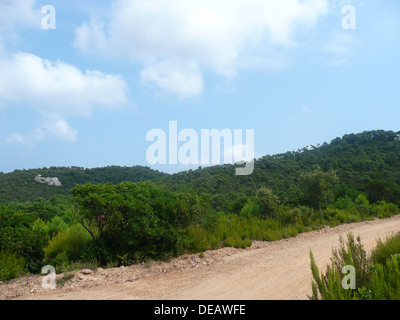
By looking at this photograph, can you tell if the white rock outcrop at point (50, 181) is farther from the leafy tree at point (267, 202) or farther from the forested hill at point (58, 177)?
the leafy tree at point (267, 202)

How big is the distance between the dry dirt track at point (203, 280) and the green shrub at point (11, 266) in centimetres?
37

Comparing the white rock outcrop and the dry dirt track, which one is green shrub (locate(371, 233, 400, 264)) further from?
the white rock outcrop

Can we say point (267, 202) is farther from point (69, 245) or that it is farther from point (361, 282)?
point (361, 282)

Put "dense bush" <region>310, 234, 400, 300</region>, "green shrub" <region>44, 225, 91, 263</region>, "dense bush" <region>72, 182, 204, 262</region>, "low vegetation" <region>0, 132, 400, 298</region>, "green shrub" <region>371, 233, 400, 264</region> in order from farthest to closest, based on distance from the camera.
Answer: "green shrub" <region>44, 225, 91, 263</region>, "dense bush" <region>72, 182, 204, 262</region>, "low vegetation" <region>0, 132, 400, 298</region>, "green shrub" <region>371, 233, 400, 264</region>, "dense bush" <region>310, 234, 400, 300</region>

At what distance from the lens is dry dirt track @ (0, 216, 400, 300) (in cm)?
645

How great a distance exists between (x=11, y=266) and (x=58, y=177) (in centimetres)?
4904

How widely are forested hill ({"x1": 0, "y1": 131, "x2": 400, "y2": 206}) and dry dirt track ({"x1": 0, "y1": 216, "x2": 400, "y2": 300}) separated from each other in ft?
29.9

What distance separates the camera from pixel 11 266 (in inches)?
318

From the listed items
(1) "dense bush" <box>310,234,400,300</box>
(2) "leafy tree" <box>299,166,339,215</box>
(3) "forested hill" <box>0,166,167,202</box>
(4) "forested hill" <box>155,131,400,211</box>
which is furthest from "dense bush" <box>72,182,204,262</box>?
(3) "forested hill" <box>0,166,167,202</box>

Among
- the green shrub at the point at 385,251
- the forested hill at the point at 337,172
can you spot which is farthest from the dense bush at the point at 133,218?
the forested hill at the point at 337,172

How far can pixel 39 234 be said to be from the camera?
9.12 metres

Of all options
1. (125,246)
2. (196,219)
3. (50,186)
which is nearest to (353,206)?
(196,219)

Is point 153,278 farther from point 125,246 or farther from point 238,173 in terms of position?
point 238,173

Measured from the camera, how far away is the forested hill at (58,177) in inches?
1677
